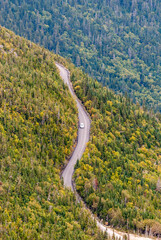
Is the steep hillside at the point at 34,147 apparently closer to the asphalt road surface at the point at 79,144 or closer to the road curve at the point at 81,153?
the asphalt road surface at the point at 79,144

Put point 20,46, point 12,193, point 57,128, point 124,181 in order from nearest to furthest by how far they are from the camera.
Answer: point 12,193, point 124,181, point 57,128, point 20,46

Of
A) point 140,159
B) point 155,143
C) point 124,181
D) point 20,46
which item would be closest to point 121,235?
point 124,181

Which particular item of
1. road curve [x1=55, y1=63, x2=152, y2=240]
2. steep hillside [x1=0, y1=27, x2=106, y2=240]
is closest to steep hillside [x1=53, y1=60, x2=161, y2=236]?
road curve [x1=55, y1=63, x2=152, y2=240]

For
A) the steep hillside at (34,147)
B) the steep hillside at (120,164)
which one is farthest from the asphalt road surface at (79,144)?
the steep hillside at (34,147)

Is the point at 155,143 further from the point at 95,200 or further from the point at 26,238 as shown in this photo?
the point at 26,238

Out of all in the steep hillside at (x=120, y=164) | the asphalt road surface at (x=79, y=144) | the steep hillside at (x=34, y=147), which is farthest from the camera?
the asphalt road surface at (x=79, y=144)

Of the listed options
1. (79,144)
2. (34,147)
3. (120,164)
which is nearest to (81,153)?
(79,144)
